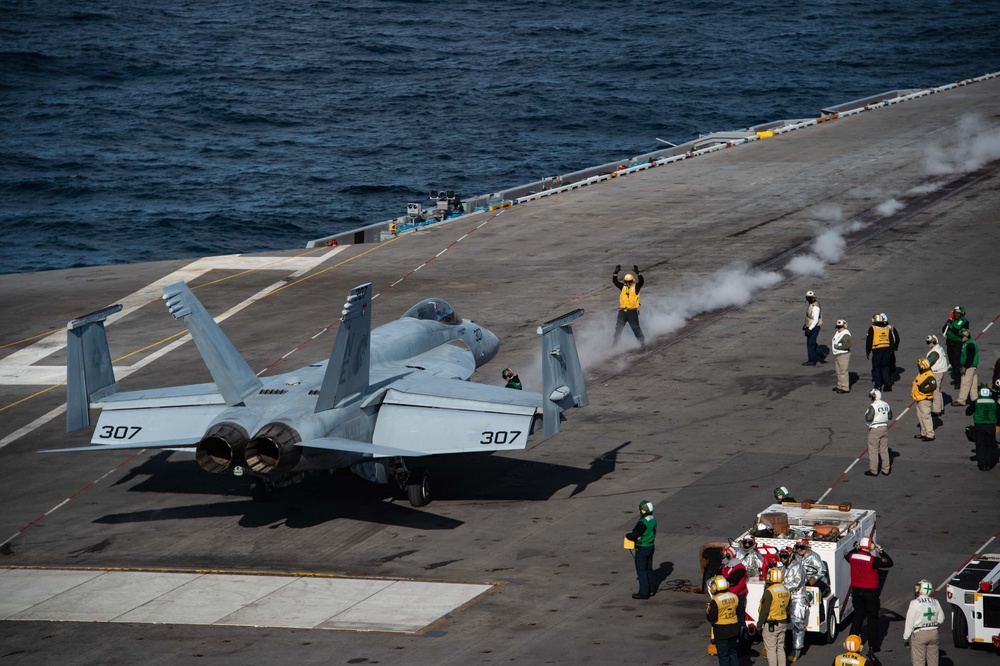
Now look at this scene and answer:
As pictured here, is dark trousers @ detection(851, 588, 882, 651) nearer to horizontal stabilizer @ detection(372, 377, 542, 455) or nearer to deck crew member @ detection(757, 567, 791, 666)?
deck crew member @ detection(757, 567, 791, 666)

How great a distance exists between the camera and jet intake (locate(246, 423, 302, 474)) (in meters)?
22.0

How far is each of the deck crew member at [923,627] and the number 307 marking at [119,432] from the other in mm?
14484

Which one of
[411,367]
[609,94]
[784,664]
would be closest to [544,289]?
[411,367]

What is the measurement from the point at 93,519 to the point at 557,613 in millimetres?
10097

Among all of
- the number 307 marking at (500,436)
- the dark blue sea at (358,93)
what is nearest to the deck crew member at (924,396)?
the number 307 marking at (500,436)

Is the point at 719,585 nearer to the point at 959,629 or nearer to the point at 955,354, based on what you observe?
the point at 959,629

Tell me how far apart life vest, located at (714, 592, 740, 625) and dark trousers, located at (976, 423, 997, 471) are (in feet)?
31.8

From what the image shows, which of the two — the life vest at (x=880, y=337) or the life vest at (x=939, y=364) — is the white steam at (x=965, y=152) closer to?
the life vest at (x=880, y=337)

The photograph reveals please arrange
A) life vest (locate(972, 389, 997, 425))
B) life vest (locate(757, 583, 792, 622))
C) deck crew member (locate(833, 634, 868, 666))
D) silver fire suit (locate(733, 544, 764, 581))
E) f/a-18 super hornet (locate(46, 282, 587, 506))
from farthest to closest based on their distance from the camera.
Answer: life vest (locate(972, 389, 997, 425)), f/a-18 super hornet (locate(46, 282, 587, 506)), silver fire suit (locate(733, 544, 764, 581)), life vest (locate(757, 583, 792, 622)), deck crew member (locate(833, 634, 868, 666))

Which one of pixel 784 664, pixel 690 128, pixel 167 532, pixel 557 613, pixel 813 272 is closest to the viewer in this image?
pixel 784 664

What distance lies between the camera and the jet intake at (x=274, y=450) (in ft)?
72.1

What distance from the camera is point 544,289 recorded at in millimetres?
39250

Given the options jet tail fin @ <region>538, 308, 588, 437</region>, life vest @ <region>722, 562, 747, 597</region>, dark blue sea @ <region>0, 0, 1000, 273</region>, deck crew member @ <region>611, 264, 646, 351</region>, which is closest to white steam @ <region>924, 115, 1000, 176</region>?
deck crew member @ <region>611, 264, 646, 351</region>

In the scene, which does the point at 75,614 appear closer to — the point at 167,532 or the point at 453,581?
the point at 167,532
